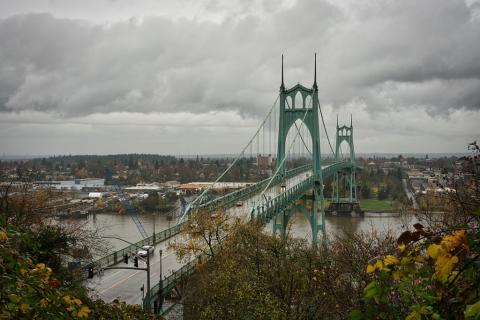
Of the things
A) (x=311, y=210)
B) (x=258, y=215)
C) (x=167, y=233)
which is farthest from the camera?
(x=311, y=210)

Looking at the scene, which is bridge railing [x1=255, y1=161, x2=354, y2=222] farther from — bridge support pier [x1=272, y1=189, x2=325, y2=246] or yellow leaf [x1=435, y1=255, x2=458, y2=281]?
yellow leaf [x1=435, y1=255, x2=458, y2=281]

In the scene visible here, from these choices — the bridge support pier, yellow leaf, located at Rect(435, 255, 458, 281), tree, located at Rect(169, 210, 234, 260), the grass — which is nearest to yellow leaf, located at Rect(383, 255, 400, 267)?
yellow leaf, located at Rect(435, 255, 458, 281)

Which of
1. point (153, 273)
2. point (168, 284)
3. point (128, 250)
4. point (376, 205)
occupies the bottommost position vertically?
point (376, 205)

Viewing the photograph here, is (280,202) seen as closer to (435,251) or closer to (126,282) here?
(126,282)

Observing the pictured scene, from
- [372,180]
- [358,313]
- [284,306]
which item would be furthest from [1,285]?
[372,180]

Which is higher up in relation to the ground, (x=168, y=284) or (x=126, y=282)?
(x=168, y=284)

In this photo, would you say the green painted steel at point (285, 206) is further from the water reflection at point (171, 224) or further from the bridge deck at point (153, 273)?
the water reflection at point (171, 224)

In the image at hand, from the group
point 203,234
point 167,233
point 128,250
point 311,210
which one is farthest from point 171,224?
point 203,234

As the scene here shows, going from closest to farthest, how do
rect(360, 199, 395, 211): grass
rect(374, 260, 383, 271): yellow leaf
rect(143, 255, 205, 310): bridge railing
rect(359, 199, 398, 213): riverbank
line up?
rect(374, 260, 383, 271): yellow leaf → rect(143, 255, 205, 310): bridge railing → rect(359, 199, 398, 213): riverbank → rect(360, 199, 395, 211): grass

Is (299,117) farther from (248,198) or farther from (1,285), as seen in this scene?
(1,285)

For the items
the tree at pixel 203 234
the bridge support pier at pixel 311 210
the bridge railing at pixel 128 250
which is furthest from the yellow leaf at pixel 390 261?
the bridge support pier at pixel 311 210
